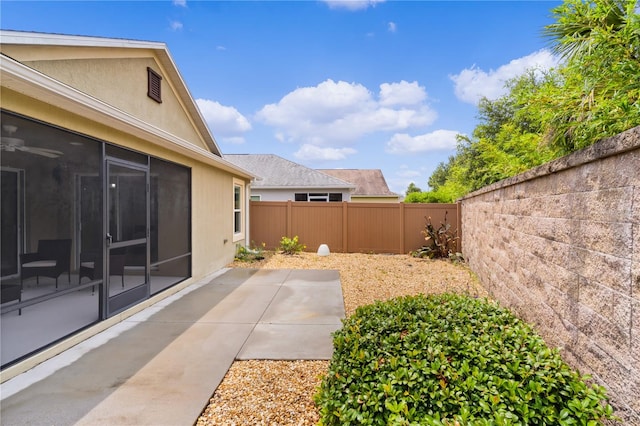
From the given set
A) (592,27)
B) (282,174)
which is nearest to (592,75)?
(592,27)

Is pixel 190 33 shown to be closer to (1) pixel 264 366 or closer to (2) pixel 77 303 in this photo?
(2) pixel 77 303

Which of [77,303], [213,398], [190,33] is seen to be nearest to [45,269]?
[77,303]

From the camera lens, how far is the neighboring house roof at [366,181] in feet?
→ 81.7

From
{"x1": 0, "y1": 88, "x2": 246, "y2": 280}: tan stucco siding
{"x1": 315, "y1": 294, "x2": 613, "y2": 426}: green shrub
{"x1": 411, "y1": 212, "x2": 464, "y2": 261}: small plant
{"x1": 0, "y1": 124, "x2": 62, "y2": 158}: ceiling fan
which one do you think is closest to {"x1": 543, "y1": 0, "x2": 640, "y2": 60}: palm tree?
{"x1": 315, "y1": 294, "x2": 613, "y2": 426}: green shrub

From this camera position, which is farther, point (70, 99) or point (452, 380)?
point (70, 99)

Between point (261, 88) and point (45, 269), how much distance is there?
9.12 meters

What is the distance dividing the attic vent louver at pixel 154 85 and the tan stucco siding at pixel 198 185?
4.48ft

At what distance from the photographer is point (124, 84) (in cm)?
546

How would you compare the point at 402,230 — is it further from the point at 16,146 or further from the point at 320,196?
the point at 16,146

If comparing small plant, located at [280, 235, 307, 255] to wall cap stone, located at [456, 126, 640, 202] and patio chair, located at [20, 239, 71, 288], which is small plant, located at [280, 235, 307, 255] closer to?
patio chair, located at [20, 239, 71, 288]

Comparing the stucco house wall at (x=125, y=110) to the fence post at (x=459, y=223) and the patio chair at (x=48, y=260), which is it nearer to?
the patio chair at (x=48, y=260)

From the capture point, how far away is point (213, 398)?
2611mm

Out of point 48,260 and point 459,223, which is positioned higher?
point 459,223

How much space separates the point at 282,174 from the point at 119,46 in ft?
38.7
